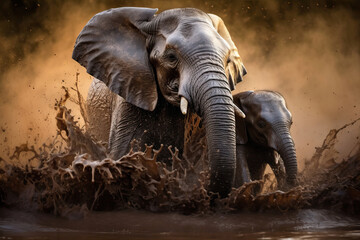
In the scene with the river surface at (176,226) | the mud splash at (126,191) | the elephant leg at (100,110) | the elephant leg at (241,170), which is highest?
the elephant leg at (100,110)

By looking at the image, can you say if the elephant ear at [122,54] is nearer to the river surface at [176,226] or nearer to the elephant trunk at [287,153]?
the elephant trunk at [287,153]

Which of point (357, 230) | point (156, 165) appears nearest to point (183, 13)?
point (156, 165)

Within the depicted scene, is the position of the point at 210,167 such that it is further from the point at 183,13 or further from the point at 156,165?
the point at 183,13

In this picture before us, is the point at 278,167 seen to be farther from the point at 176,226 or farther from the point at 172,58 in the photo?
the point at 176,226

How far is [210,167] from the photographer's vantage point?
5.22 meters

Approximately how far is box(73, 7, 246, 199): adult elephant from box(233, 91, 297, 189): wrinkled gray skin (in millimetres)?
509

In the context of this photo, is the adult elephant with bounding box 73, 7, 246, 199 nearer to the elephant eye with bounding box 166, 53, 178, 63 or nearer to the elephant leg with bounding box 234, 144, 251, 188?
the elephant eye with bounding box 166, 53, 178, 63

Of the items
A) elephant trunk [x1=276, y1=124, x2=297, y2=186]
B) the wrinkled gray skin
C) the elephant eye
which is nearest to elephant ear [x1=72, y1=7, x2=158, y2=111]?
the elephant eye

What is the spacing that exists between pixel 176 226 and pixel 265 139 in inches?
76.0

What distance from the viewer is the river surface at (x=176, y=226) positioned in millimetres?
4461

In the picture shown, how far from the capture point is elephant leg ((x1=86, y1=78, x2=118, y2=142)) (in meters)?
7.27

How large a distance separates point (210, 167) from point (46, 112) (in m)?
5.52

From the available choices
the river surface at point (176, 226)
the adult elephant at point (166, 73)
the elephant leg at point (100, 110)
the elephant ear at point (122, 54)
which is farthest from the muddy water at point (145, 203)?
the elephant leg at point (100, 110)

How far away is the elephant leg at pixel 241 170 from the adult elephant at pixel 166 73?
621 millimetres
